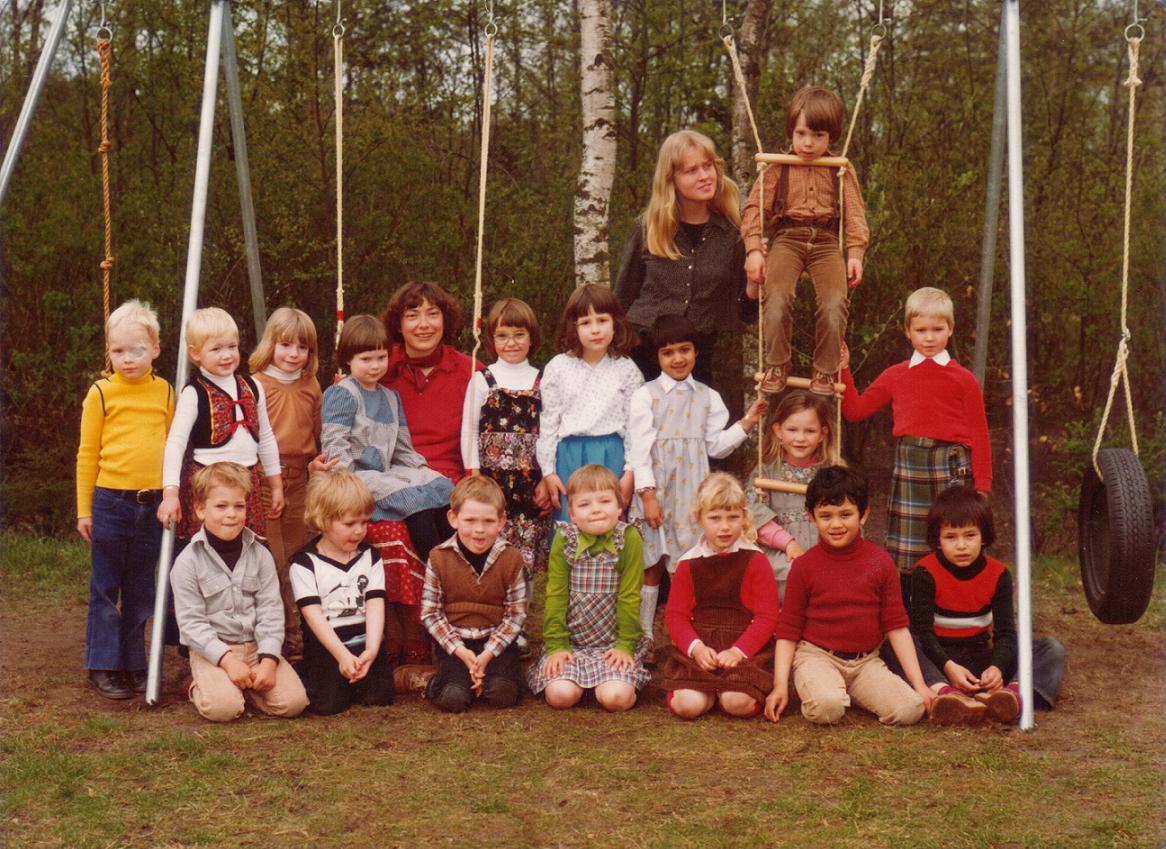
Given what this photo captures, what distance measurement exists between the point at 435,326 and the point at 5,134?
5716 millimetres

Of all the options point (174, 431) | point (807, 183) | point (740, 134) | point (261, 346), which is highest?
point (740, 134)

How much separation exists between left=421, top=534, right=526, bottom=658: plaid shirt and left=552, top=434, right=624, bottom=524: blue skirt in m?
0.39

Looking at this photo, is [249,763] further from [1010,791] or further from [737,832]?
[1010,791]

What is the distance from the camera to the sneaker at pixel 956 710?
4.57m

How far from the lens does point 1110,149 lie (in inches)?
397

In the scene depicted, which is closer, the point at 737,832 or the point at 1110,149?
the point at 737,832

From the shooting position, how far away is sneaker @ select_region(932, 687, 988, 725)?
4573 mm

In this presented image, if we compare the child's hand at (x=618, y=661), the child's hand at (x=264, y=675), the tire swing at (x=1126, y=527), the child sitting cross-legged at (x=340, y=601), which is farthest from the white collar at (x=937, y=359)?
the child's hand at (x=264, y=675)

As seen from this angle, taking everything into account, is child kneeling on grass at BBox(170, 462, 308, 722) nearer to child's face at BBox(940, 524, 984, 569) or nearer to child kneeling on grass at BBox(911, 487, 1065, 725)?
child kneeling on grass at BBox(911, 487, 1065, 725)

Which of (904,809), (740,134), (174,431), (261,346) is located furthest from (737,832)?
(740,134)

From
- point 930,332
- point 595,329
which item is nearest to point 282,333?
point 595,329

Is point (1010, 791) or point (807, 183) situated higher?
point (807, 183)

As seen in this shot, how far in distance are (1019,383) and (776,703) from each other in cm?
145

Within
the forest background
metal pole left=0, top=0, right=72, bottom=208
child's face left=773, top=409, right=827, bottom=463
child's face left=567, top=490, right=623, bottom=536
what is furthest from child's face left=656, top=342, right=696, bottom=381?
the forest background
